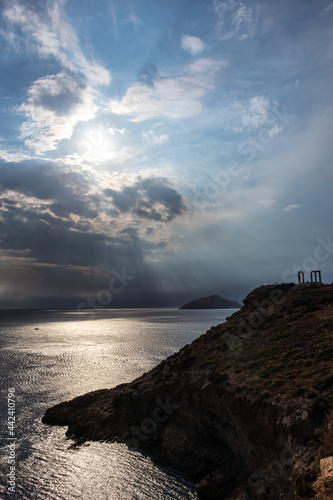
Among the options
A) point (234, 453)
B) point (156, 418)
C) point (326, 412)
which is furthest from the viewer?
point (156, 418)

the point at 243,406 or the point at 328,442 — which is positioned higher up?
the point at 328,442

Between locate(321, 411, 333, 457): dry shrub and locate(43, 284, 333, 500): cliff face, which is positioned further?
locate(43, 284, 333, 500): cliff face

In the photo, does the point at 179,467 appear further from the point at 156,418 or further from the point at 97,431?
the point at 97,431

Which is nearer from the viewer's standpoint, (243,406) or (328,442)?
(328,442)

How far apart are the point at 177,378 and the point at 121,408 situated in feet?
32.6

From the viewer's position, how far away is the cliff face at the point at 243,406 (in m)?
24.0

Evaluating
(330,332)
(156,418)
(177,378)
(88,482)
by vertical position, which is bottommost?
(88,482)

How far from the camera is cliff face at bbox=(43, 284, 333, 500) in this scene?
24.0 m

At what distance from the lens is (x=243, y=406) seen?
101ft

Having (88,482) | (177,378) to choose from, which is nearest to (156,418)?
(177,378)

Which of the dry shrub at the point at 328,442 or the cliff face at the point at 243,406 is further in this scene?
the cliff face at the point at 243,406

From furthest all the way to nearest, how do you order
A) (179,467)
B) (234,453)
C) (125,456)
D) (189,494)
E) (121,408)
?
(121,408) < (125,456) < (179,467) < (234,453) < (189,494)

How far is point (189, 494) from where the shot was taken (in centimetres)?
2914

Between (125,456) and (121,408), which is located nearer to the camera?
(125,456)
